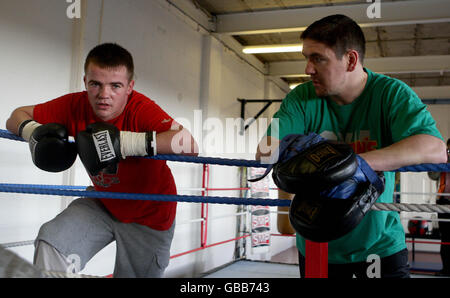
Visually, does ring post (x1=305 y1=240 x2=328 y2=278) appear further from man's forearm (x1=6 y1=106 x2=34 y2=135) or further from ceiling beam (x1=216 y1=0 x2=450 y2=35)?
ceiling beam (x1=216 y1=0 x2=450 y2=35)

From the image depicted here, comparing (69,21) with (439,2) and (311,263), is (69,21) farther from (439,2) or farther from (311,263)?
(439,2)

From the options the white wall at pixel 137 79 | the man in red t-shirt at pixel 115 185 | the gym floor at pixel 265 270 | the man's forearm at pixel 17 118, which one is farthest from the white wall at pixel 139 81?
the man in red t-shirt at pixel 115 185

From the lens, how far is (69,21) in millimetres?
3176

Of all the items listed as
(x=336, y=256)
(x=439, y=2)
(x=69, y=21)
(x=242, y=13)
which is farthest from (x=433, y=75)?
(x=336, y=256)

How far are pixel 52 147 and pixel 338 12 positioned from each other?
4.19 m

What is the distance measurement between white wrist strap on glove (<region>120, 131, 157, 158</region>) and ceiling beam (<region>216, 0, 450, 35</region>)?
3.94 meters

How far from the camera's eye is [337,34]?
139cm

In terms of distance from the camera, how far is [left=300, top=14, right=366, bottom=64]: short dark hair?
1392mm

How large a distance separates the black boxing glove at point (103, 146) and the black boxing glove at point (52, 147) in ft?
0.31

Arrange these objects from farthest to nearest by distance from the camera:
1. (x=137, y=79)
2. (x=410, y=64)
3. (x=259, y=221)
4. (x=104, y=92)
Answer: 1. (x=410, y=64)
2. (x=259, y=221)
3. (x=137, y=79)
4. (x=104, y=92)

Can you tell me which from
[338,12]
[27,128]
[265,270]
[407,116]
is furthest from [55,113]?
[265,270]

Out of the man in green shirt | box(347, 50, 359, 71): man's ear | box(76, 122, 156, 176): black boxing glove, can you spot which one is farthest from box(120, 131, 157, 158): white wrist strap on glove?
box(347, 50, 359, 71): man's ear

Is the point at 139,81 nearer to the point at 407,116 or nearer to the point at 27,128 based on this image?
the point at 27,128

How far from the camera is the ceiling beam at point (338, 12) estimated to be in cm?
447
